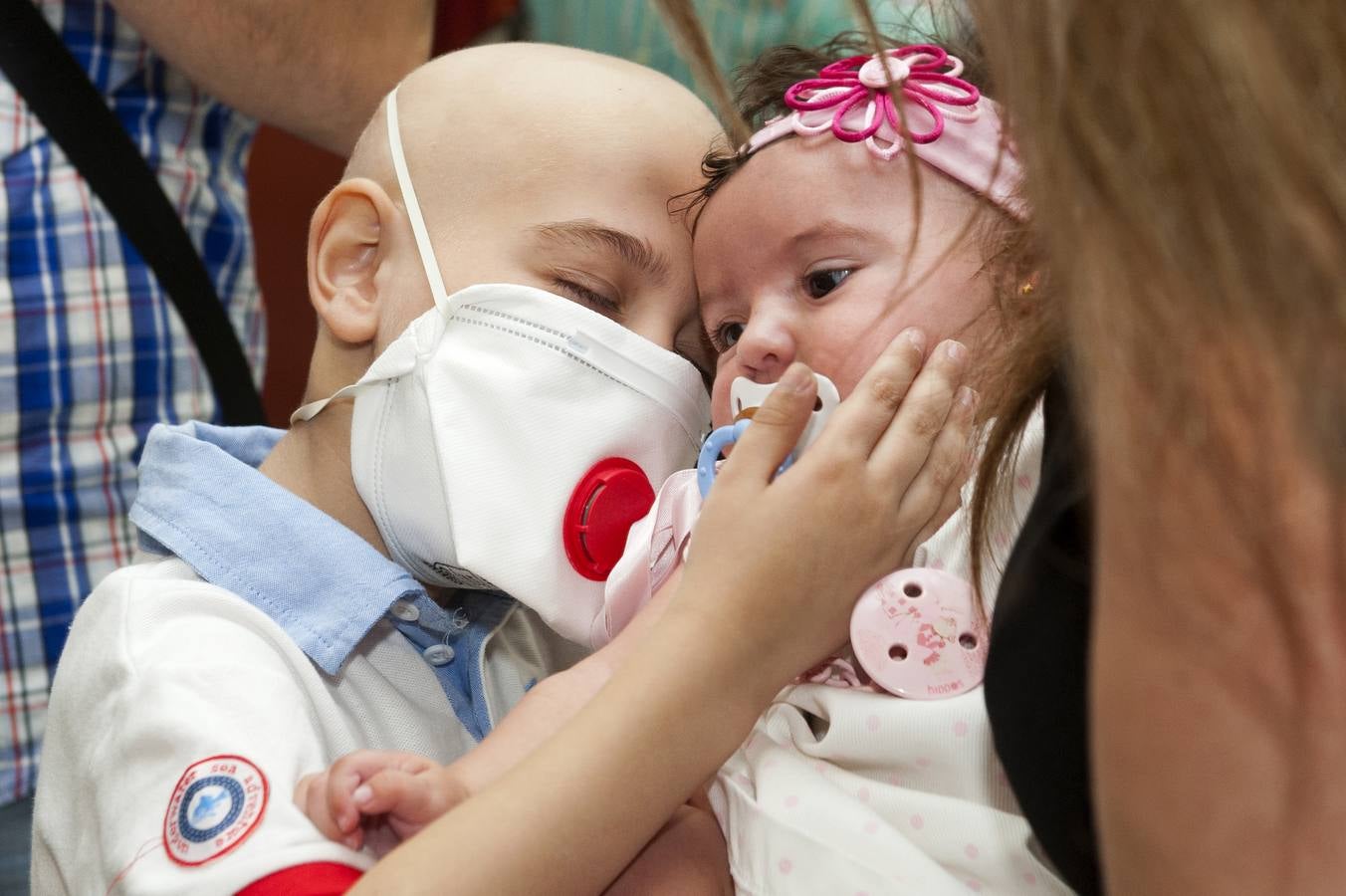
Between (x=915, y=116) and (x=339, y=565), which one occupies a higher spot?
(x=915, y=116)

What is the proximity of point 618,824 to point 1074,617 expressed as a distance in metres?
0.41

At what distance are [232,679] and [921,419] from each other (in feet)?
2.13

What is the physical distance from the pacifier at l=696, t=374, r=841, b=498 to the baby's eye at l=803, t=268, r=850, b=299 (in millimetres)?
109

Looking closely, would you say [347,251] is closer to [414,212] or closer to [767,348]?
[414,212]

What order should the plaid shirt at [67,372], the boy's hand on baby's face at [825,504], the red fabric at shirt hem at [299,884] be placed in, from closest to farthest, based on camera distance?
the red fabric at shirt hem at [299,884], the boy's hand on baby's face at [825,504], the plaid shirt at [67,372]

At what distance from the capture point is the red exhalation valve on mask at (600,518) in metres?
1.32

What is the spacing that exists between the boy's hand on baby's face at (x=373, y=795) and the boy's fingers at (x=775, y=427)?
365 mm

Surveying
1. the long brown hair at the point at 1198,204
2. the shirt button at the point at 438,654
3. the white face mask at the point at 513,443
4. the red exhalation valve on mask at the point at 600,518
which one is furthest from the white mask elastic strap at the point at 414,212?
the long brown hair at the point at 1198,204

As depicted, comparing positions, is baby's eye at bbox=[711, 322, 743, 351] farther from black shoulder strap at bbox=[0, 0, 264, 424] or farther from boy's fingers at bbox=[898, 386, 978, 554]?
black shoulder strap at bbox=[0, 0, 264, 424]

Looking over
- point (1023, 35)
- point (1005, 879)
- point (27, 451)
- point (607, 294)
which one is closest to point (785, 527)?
point (1005, 879)

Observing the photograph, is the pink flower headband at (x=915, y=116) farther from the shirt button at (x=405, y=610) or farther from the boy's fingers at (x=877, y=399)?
the shirt button at (x=405, y=610)

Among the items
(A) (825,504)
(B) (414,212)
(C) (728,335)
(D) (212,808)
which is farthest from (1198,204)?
(B) (414,212)

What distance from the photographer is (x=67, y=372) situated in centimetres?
173

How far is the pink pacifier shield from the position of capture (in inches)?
42.6
